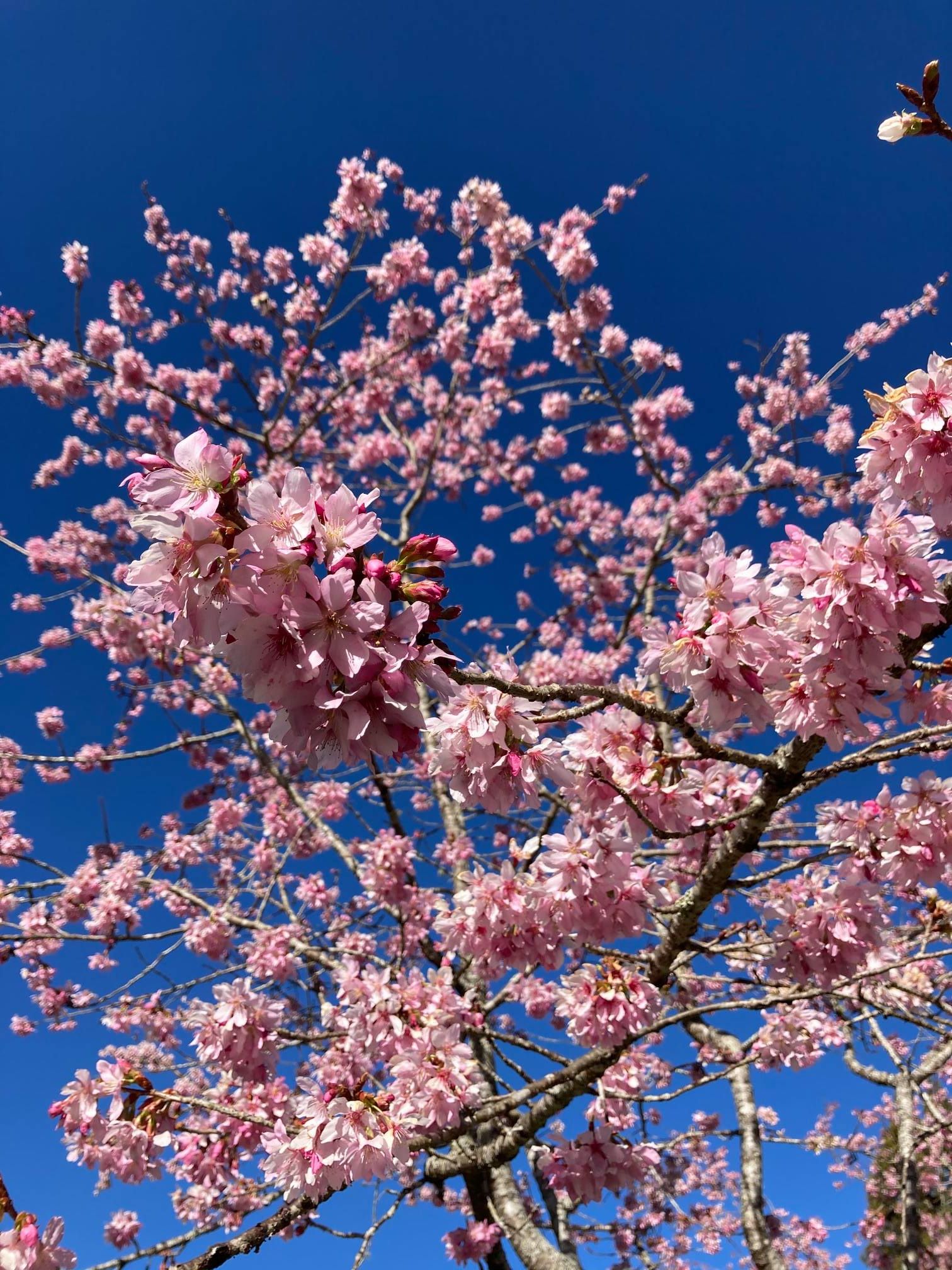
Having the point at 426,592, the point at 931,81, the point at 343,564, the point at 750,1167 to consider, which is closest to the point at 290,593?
the point at 343,564

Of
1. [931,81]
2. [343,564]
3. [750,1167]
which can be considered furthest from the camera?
[750,1167]

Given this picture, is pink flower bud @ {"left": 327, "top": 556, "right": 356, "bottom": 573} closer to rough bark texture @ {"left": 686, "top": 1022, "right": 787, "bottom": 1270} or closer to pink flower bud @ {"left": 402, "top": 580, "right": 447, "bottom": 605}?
pink flower bud @ {"left": 402, "top": 580, "right": 447, "bottom": 605}

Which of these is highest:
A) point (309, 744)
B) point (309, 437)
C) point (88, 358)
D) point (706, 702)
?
point (309, 437)

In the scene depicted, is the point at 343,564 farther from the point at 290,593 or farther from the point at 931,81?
the point at 931,81

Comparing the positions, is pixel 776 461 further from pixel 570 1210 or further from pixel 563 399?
pixel 570 1210

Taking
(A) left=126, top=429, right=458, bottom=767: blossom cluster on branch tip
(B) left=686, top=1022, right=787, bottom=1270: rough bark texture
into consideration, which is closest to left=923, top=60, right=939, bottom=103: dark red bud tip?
(A) left=126, top=429, right=458, bottom=767: blossom cluster on branch tip

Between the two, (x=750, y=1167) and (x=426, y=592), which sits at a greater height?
(x=426, y=592)

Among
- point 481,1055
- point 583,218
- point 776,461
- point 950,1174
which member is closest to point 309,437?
point 583,218

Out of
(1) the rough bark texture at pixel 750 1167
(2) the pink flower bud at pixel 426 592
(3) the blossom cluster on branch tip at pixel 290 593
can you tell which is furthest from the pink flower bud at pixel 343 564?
(1) the rough bark texture at pixel 750 1167

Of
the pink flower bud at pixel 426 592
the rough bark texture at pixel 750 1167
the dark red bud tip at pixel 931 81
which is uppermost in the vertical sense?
the dark red bud tip at pixel 931 81

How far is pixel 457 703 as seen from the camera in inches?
79.9

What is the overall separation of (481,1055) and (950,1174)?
1065 cm

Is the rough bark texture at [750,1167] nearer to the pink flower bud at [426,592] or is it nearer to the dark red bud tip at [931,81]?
the pink flower bud at [426,592]

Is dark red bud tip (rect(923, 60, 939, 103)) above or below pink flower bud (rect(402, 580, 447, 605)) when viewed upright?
above
